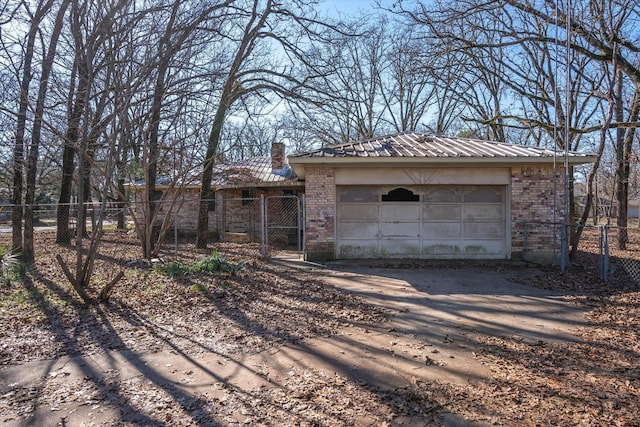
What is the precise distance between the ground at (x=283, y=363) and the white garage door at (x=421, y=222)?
13.7ft

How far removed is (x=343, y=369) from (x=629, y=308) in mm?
5370

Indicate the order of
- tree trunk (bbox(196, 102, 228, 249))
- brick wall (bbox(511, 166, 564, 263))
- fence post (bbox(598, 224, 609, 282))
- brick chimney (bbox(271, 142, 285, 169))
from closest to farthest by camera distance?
1. fence post (bbox(598, 224, 609, 282))
2. brick wall (bbox(511, 166, 564, 263))
3. tree trunk (bbox(196, 102, 228, 249))
4. brick chimney (bbox(271, 142, 285, 169))

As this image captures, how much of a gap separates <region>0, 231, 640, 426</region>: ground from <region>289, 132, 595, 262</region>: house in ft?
12.9

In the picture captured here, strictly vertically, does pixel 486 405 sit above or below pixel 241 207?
below

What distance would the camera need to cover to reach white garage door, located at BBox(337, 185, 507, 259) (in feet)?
39.8

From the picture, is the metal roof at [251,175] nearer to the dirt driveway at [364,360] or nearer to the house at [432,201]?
the house at [432,201]

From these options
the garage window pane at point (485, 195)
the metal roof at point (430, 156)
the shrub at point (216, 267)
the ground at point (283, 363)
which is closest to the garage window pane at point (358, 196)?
the metal roof at point (430, 156)

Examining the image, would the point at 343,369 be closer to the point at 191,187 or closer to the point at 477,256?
the point at 477,256

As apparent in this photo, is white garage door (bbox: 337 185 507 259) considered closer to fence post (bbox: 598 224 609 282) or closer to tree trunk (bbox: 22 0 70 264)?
fence post (bbox: 598 224 609 282)

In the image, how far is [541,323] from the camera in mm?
6152

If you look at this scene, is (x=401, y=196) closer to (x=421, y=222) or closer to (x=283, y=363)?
(x=421, y=222)

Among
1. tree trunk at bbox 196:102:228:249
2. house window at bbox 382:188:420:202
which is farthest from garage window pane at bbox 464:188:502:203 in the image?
tree trunk at bbox 196:102:228:249

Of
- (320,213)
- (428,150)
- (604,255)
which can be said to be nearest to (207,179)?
(320,213)

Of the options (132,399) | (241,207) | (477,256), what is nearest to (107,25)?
(132,399)
